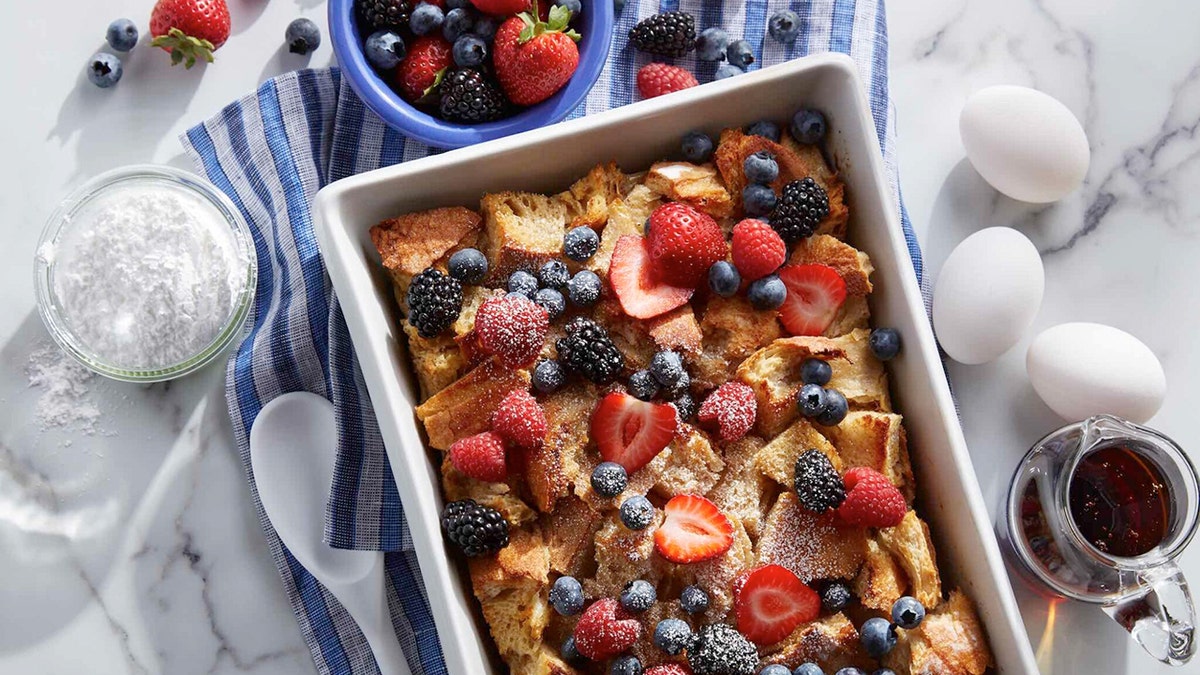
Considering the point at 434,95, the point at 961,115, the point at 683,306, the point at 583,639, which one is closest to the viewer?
the point at 583,639

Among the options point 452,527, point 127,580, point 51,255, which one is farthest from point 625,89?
point 127,580

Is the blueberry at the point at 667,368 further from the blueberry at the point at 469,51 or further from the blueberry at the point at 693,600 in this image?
the blueberry at the point at 469,51

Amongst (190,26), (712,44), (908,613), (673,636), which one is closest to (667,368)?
(673,636)

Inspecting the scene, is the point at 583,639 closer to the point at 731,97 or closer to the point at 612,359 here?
the point at 612,359

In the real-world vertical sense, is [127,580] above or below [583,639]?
below

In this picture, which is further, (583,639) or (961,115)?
(961,115)

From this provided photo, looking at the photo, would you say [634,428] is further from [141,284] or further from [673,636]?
[141,284]

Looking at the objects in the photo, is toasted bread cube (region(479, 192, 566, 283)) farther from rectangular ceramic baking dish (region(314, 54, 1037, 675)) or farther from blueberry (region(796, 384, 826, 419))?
blueberry (region(796, 384, 826, 419))
